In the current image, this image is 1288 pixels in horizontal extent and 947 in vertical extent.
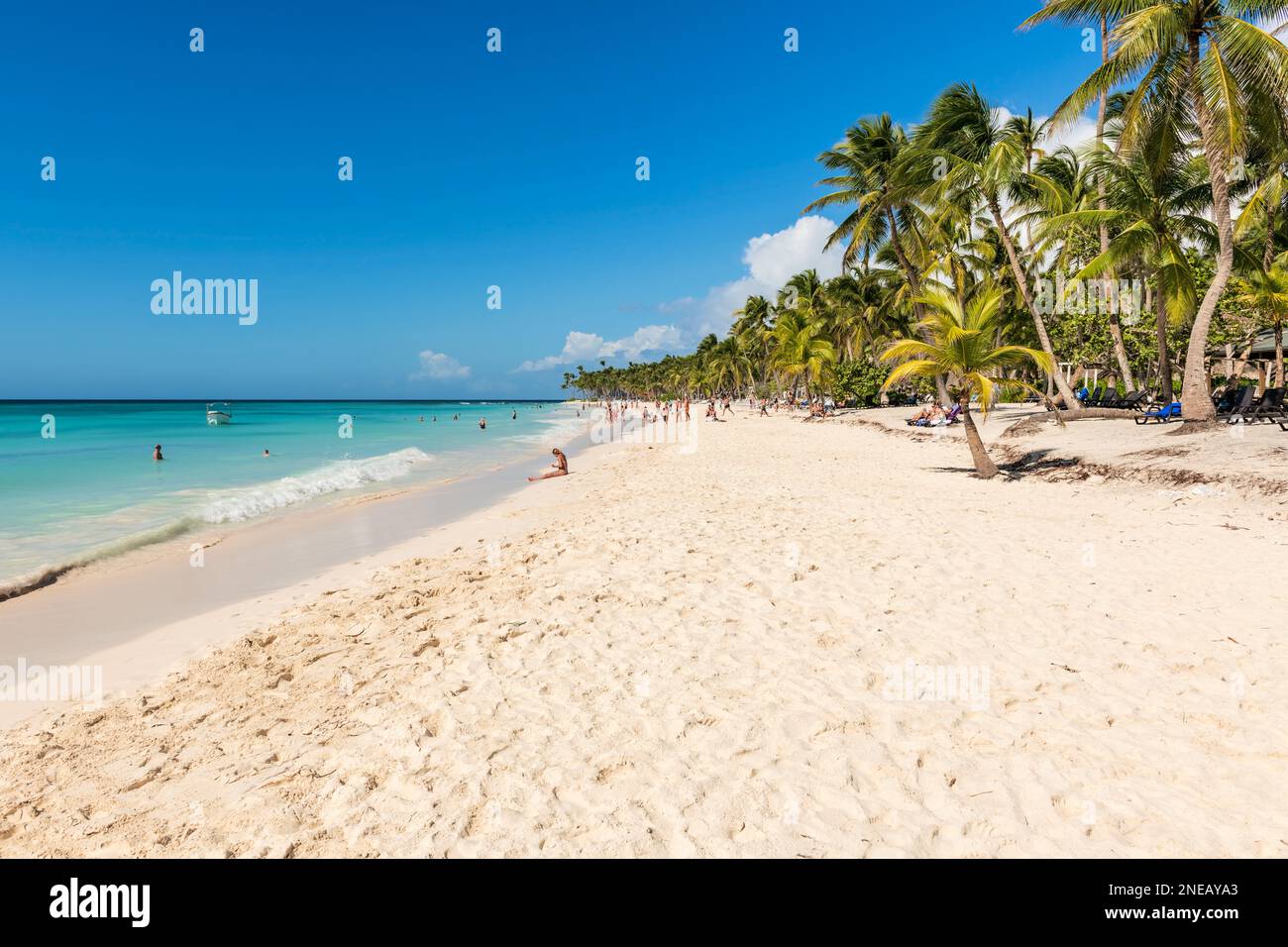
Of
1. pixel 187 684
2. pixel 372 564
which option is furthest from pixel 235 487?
pixel 187 684

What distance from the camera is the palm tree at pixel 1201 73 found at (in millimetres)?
12523

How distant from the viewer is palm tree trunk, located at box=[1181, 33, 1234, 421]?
13.4 meters

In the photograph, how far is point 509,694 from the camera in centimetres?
427

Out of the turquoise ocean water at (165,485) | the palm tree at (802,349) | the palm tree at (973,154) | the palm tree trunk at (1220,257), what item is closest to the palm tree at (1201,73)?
the palm tree trunk at (1220,257)

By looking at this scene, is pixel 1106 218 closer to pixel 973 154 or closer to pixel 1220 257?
pixel 1220 257

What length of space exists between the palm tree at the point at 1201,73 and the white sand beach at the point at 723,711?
32.7 feet

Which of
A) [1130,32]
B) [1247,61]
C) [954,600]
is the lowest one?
[954,600]

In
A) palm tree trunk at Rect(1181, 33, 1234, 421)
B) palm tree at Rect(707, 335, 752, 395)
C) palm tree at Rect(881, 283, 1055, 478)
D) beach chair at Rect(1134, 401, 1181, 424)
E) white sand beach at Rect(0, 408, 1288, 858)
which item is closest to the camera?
white sand beach at Rect(0, 408, 1288, 858)

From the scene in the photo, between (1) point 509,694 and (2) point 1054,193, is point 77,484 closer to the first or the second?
(1) point 509,694

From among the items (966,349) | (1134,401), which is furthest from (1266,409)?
(966,349)

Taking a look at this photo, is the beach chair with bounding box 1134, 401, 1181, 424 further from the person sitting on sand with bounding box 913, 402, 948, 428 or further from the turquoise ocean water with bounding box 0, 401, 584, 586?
the turquoise ocean water with bounding box 0, 401, 584, 586

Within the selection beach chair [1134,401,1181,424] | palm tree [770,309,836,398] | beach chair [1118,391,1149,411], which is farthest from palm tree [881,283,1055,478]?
palm tree [770,309,836,398]

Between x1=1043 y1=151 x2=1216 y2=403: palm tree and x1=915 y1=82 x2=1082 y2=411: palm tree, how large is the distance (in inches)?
94.2
